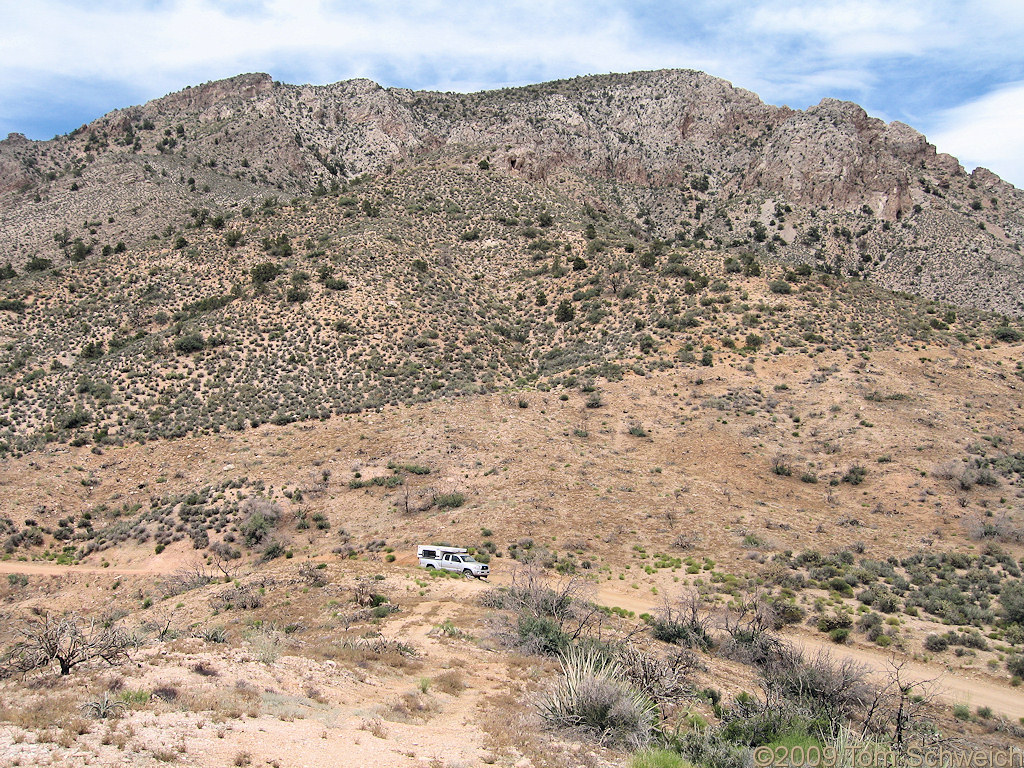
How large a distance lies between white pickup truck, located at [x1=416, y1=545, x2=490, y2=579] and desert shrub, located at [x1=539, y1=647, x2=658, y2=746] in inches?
376

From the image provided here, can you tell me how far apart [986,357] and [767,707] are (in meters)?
37.8

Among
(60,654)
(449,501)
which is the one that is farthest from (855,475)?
(60,654)

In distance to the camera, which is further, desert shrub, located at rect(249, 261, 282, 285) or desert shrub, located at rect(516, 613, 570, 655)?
desert shrub, located at rect(249, 261, 282, 285)

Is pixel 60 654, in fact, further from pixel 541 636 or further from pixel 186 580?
pixel 186 580

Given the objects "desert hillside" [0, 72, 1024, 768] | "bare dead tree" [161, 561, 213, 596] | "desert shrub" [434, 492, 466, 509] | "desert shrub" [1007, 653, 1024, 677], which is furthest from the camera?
"desert shrub" [434, 492, 466, 509]

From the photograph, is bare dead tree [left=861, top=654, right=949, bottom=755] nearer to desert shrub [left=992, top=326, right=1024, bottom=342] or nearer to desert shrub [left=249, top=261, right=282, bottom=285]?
desert shrub [left=992, top=326, right=1024, bottom=342]

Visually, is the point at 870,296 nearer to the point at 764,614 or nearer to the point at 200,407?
the point at 764,614

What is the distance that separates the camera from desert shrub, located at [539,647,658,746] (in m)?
9.49

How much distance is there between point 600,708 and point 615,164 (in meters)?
87.2

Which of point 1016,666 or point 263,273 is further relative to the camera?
point 263,273

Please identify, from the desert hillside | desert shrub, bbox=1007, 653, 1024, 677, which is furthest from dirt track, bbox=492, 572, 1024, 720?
desert shrub, bbox=1007, 653, 1024, 677

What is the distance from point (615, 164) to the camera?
8656 centimetres

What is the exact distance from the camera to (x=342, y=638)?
543 inches

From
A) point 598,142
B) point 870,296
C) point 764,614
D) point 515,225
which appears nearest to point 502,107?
point 598,142
